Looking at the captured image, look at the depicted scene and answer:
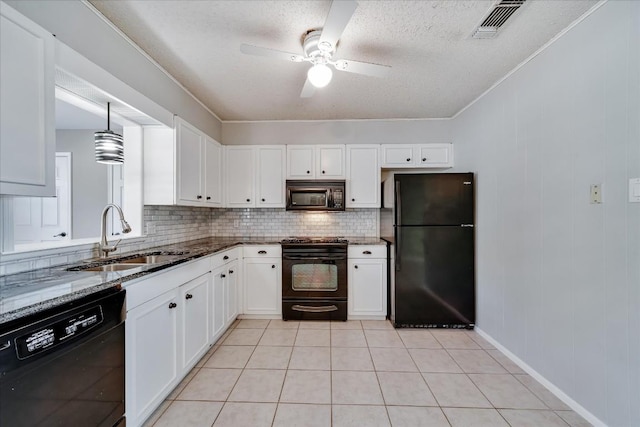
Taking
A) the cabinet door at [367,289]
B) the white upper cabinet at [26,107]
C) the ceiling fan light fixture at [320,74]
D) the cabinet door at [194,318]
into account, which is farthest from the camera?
the cabinet door at [367,289]

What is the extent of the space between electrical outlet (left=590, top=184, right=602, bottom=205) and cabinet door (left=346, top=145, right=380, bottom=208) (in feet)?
6.75

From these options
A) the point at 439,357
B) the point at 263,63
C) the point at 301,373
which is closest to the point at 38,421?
the point at 301,373

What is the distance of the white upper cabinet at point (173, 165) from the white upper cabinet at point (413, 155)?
225 centimetres

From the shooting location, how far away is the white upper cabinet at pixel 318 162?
349 centimetres

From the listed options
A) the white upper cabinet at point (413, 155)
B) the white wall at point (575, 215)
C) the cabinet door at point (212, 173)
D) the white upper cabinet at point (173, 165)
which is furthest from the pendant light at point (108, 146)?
the white wall at point (575, 215)

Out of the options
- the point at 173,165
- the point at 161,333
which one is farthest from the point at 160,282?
the point at 173,165

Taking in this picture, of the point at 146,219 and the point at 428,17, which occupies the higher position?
the point at 428,17

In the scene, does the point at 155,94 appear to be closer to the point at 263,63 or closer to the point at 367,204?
the point at 263,63

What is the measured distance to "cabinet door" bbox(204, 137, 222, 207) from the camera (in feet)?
10.0

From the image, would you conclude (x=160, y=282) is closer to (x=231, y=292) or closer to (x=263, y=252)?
(x=231, y=292)

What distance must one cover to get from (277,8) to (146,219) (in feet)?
6.66

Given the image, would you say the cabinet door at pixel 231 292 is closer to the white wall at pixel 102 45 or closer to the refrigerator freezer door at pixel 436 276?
the white wall at pixel 102 45

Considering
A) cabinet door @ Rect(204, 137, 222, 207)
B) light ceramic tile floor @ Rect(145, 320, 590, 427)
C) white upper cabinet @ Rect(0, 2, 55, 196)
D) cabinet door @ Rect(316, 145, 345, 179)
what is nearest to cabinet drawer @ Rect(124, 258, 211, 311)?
white upper cabinet @ Rect(0, 2, 55, 196)

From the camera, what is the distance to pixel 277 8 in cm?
161
